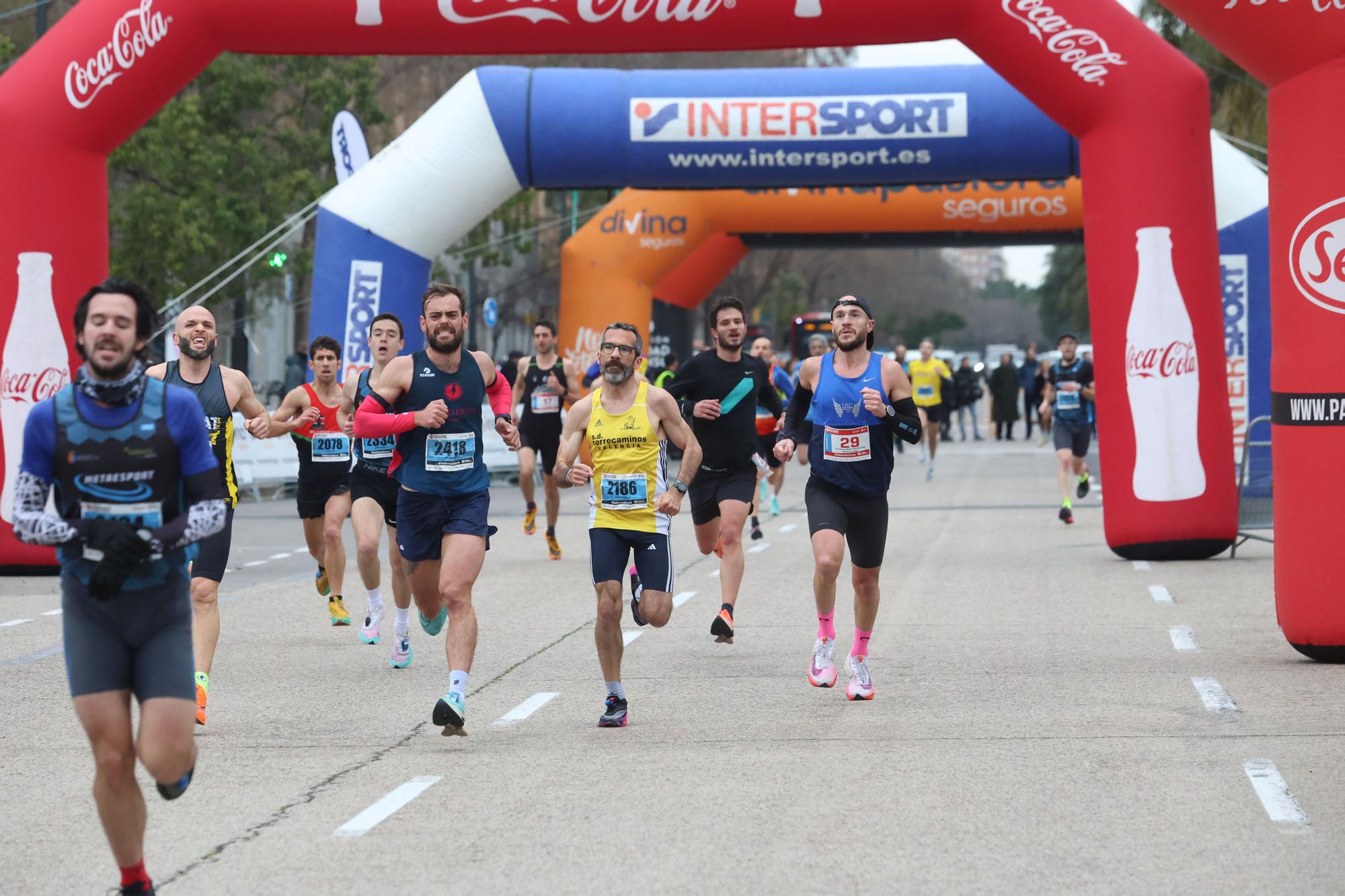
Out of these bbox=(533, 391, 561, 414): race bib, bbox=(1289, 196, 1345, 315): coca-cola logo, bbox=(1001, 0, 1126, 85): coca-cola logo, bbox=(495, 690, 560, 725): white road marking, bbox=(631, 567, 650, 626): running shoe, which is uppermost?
bbox=(1001, 0, 1126, 85): coca-cola logo

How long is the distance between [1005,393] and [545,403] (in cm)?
2394

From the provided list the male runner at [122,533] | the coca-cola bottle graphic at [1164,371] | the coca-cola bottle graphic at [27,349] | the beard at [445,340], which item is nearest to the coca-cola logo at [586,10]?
the coca-cola bottle graphic at [1164,371]

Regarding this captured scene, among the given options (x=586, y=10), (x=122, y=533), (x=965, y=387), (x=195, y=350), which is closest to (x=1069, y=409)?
(x=586, y=10)

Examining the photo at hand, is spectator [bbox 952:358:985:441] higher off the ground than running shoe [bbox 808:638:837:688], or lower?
higher

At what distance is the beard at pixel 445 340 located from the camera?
8047 mm

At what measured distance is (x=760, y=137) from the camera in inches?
703

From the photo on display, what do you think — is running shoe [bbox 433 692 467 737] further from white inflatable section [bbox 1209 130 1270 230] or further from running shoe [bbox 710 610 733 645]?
white inflatable section [bbox 1209 130 1270 230]

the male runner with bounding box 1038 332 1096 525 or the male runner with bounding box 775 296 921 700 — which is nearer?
the male runner with bounding box 775 296 921 700

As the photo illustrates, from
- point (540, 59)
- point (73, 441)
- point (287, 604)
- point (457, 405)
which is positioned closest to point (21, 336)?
point (287, 604)

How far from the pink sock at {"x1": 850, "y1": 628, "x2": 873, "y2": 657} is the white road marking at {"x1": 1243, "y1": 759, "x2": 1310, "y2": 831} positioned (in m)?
2.18

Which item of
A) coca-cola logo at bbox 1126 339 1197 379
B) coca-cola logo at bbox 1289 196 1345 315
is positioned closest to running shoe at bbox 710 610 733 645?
coca-cola logo at bbox 1289 196 1345 315

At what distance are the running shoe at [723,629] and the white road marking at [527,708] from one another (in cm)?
174

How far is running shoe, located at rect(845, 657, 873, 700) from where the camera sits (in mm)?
8508

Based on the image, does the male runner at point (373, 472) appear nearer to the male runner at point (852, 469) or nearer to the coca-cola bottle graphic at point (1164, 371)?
the male runner at point (852, 469)
